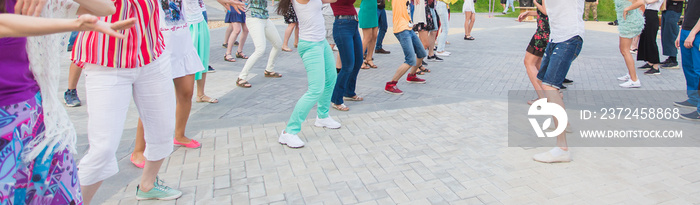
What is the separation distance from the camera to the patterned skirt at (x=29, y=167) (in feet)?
5.68

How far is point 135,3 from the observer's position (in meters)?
2.77

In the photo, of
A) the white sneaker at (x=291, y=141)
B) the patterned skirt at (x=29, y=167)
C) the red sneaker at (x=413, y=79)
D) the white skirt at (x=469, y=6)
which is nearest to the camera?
the patterned skirt at (x=29, y=167)

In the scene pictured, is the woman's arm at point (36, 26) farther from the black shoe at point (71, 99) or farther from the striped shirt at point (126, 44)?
the black shoe at point (71, 99)

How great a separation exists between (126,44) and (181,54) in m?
1.54

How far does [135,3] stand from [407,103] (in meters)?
3.90

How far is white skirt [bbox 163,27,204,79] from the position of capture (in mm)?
4055

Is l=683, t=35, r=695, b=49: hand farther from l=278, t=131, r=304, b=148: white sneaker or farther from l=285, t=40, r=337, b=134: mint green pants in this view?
l=278, t=131, r=304, b=148: white sneaker

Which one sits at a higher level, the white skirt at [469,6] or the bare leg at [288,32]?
the white skirt at [469,6]

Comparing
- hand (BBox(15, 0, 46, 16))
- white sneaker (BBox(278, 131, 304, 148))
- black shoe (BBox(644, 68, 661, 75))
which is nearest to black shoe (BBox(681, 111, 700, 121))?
black shoe (BBox(644, 68, 661, 75))

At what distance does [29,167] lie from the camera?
6.03ft

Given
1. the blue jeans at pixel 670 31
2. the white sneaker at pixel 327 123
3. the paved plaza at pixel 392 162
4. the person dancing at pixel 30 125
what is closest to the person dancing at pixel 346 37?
the paved plaza at pixel 392 162

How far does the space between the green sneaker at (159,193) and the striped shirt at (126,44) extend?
982 millimetres

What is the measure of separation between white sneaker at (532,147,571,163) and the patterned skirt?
130 inches

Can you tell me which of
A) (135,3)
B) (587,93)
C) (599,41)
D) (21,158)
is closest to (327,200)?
(135,3)
